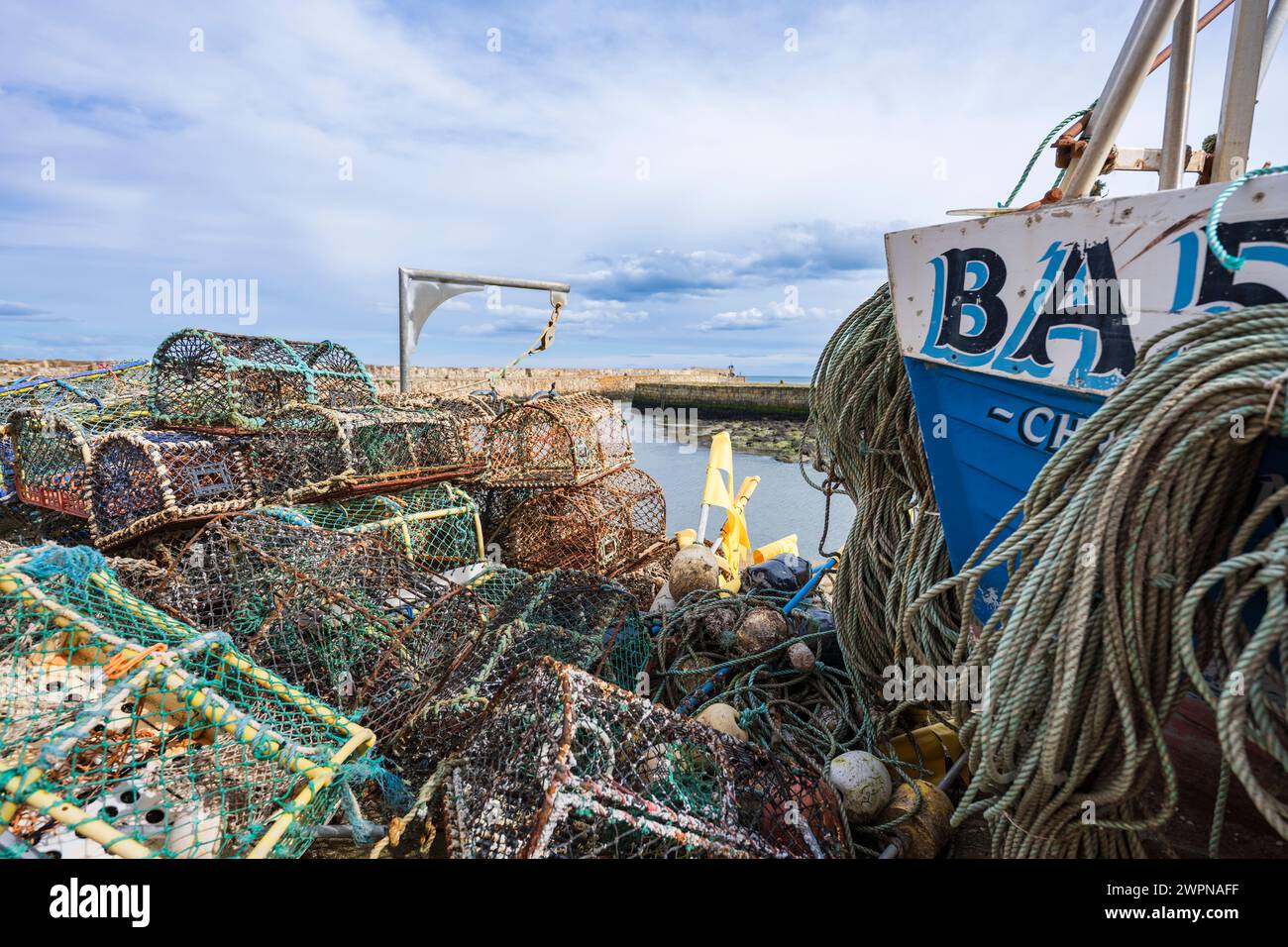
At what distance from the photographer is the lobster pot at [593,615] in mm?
3291

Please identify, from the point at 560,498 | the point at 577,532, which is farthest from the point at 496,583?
the point at 560,498

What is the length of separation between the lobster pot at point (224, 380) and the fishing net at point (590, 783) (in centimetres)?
Answer: 372

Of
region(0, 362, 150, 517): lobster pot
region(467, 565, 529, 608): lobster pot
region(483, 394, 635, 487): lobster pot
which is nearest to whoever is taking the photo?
region(467, 565, 529, 608): lobster pot

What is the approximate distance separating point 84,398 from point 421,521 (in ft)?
14.3

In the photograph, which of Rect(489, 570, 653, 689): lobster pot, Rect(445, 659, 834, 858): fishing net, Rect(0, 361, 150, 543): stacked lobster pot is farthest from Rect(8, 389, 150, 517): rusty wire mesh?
Rect(445, 659, 834, 858): fishing net

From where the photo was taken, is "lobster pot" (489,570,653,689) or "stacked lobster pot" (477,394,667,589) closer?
"lobster pot" (489,570,653,689)

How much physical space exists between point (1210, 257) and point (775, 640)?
8.05 ft

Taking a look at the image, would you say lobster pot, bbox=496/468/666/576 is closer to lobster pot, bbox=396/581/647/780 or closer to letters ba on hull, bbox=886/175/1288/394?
lobster pot, bbox=396/581/647/780

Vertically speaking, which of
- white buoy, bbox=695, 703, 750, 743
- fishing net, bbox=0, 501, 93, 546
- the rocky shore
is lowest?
the rocky shore

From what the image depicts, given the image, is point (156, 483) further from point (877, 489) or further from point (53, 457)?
point (877, 489)

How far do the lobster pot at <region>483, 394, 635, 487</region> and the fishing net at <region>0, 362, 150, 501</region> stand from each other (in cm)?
296

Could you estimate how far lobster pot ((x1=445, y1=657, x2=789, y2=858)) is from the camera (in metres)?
1.72

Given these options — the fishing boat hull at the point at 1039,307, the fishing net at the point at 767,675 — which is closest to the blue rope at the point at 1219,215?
the fishing boat hull at the point at 1039,307

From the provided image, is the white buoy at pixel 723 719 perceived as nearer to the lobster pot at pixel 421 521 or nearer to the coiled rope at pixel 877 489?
the coiled rope at pixel 877 489
